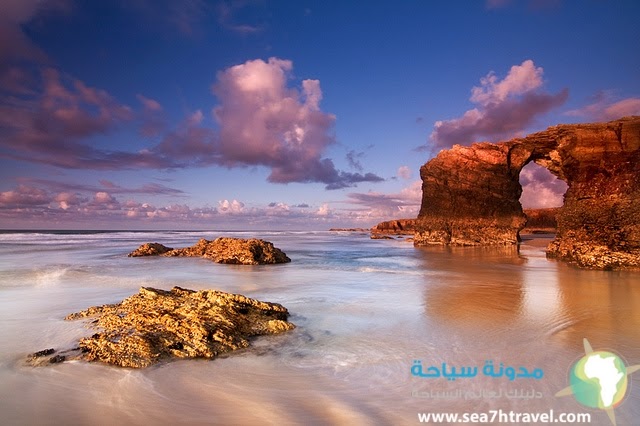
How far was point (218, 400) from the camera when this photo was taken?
11.3 ft

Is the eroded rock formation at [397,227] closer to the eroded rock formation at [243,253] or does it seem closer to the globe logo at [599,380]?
the eroded rock formation at [243,253]

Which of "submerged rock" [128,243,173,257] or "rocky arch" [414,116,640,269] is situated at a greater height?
"rocky arch" [414,116,640,269]

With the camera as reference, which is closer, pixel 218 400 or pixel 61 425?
pixel 61 425

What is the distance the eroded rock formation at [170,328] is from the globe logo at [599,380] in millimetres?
4017

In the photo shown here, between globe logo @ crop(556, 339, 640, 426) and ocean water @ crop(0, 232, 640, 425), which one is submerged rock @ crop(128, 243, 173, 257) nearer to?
ocean water @ crop(0, 232, 640, 425)

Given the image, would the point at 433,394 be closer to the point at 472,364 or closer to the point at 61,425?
the point at 472,364

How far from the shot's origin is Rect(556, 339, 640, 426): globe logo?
3.41 m

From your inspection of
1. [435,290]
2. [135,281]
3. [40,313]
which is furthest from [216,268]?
[435,290]

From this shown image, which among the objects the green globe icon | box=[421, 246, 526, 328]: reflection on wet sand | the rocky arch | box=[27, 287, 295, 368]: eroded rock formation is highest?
the rocky arch

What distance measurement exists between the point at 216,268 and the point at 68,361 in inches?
429

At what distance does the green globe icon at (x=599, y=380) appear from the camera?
344 cm

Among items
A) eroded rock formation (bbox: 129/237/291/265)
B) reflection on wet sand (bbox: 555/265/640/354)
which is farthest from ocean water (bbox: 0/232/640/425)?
eroded rock formation (bbox: 129/237/291/265)

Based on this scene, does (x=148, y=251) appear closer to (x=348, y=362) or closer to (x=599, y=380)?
(x=348, y=362)

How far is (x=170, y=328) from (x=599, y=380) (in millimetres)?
5721
